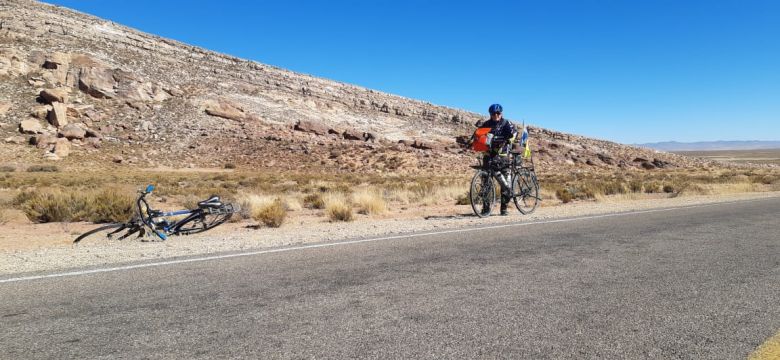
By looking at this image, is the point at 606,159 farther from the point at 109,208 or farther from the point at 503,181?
the point at 109,208

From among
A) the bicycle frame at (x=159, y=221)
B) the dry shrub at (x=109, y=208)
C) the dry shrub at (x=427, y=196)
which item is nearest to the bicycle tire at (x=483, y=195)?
the bicycle frame at (x=159, y=221)

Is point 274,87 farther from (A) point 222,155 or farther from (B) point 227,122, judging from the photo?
(A) point 222,155

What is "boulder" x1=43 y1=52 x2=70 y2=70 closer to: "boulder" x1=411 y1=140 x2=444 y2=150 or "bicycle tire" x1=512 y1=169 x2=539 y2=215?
"boulder" x1=411 y1=140 x2=444 y2=150

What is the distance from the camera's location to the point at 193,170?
37875 millimetres

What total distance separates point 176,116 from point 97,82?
7188 millimetres

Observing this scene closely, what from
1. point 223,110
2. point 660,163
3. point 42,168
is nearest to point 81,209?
point 42,168

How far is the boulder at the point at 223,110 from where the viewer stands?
47.5m

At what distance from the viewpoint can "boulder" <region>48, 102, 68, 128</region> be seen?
37.8 metres

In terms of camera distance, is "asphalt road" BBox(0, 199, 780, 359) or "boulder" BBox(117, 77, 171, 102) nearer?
"asphalt road" BBox(0, 199, 780, 359)

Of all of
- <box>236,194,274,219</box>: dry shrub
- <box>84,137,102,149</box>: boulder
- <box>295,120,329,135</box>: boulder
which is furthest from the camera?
<box>295,120,329,135</box>: boulder

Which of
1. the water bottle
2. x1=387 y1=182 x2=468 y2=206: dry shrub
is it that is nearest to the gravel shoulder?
the water bottle

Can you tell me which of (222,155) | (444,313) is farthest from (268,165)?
(444,313)

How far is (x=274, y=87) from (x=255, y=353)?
194 ft

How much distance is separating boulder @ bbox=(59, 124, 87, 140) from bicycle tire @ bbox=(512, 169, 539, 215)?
38.6 m
